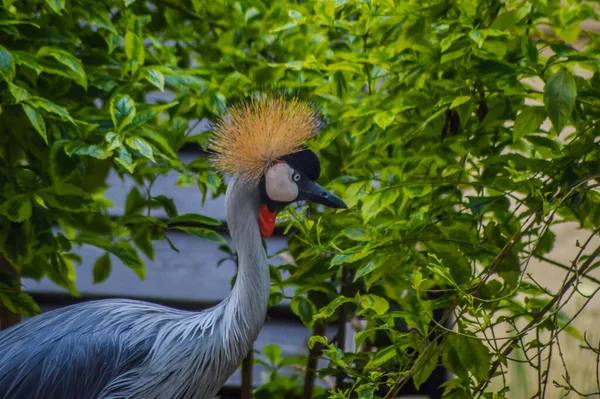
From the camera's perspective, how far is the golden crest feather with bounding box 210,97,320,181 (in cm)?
121

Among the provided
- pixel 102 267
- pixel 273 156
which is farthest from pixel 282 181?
pixel 102 267

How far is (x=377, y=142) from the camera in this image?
142 cm

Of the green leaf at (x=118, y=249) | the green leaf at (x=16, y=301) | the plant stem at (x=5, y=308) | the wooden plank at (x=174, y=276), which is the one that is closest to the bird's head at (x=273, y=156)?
the green leaf at (x=118, y=249)

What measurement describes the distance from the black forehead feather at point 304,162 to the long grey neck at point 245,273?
→ 0.06 meters

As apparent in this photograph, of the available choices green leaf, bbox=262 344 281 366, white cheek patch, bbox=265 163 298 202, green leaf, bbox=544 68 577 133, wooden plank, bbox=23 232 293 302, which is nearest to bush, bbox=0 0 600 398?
green leaf, bbox=544 68 577 133

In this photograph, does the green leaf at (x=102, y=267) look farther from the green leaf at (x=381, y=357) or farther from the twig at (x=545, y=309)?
the twig at (x=545, y=309)

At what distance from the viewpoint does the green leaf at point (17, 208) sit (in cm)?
137

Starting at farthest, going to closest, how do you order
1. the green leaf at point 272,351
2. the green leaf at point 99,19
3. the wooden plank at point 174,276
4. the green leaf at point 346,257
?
the wooden plank at point 174,276, the green leaf at point 272,351, the green leaf at point 99,19, the green leaf at point 346,257

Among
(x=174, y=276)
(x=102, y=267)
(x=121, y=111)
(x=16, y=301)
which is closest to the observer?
(x=121, y=111)

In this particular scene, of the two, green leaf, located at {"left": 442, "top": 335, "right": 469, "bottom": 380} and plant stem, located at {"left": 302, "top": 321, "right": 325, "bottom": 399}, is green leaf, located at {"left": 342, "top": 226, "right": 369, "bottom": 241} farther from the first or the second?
plant stem, located at {"left": 302, "top": 321, "right": 325, "bottom": 399}

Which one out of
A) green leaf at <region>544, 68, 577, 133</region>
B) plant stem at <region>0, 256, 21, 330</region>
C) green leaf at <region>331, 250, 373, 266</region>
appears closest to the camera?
green leaf at <region>544, 68, 577, 133</region>

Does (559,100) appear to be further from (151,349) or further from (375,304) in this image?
(151,349)

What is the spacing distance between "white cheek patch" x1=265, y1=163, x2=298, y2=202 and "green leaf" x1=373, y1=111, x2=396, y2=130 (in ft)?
0.55

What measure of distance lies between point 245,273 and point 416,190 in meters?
0.28
